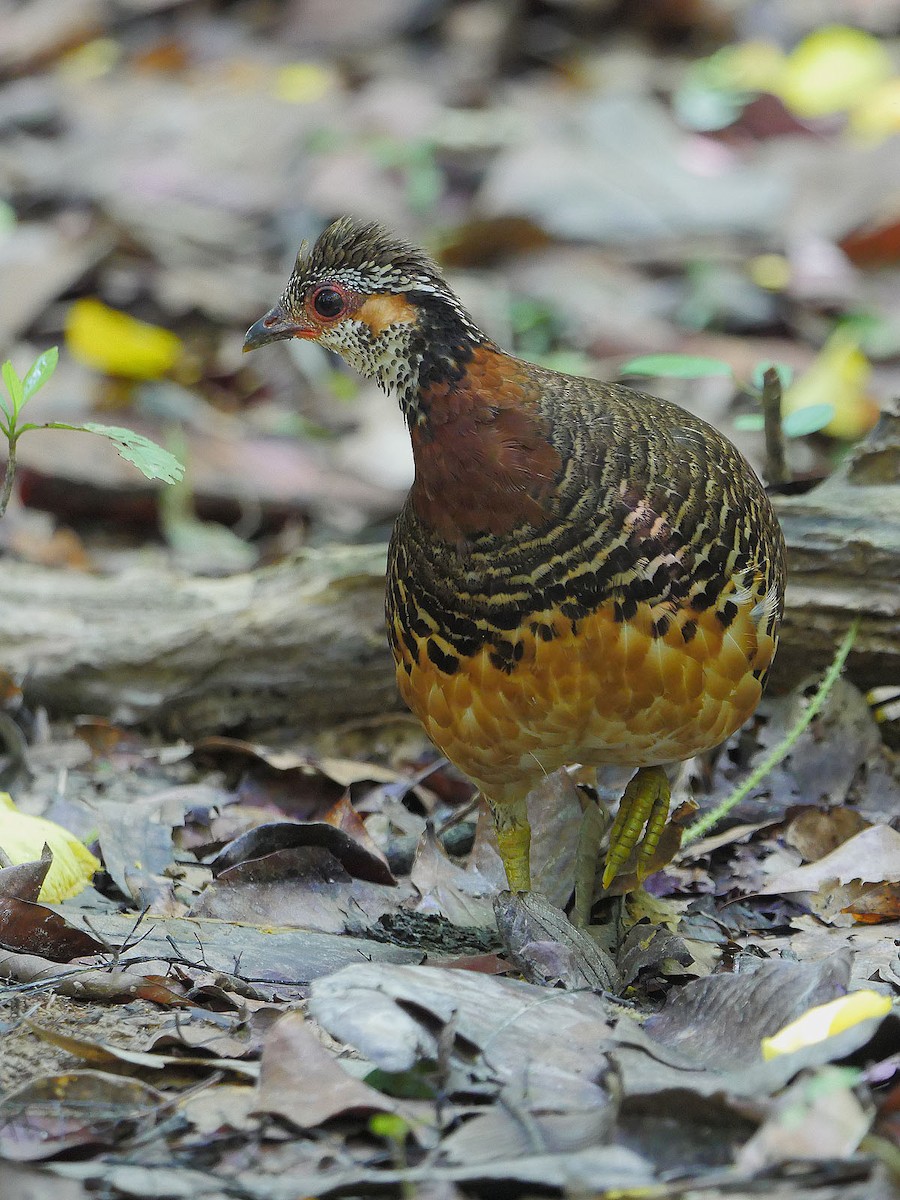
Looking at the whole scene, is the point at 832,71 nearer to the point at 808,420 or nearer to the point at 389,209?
the point at 389,209

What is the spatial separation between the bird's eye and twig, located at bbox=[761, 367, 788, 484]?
173 centimetres

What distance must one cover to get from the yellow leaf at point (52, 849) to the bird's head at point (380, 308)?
1525mm

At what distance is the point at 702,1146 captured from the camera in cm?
247

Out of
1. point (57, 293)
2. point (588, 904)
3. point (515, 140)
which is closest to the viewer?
point (588, 904)

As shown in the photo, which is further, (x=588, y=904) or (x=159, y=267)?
(x=159, y=267)

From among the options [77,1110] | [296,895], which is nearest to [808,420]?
[296,895]

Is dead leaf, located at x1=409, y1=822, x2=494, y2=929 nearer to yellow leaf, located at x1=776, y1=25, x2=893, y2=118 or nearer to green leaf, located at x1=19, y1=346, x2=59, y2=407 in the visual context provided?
green leaf, located at x1=19, y1=346, x2=59, y2=407

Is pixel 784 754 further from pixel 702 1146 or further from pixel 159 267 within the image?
pixel 159 267

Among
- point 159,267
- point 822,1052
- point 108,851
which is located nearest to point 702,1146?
point 822,1052

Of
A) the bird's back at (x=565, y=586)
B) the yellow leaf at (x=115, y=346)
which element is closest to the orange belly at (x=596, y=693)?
the bird's back at (x=565, y=586)

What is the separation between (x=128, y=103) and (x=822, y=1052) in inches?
411

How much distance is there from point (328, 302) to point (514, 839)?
1489 millimetres

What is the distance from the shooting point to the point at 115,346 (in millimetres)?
8258

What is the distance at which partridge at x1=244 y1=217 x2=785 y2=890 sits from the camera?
336 cm
